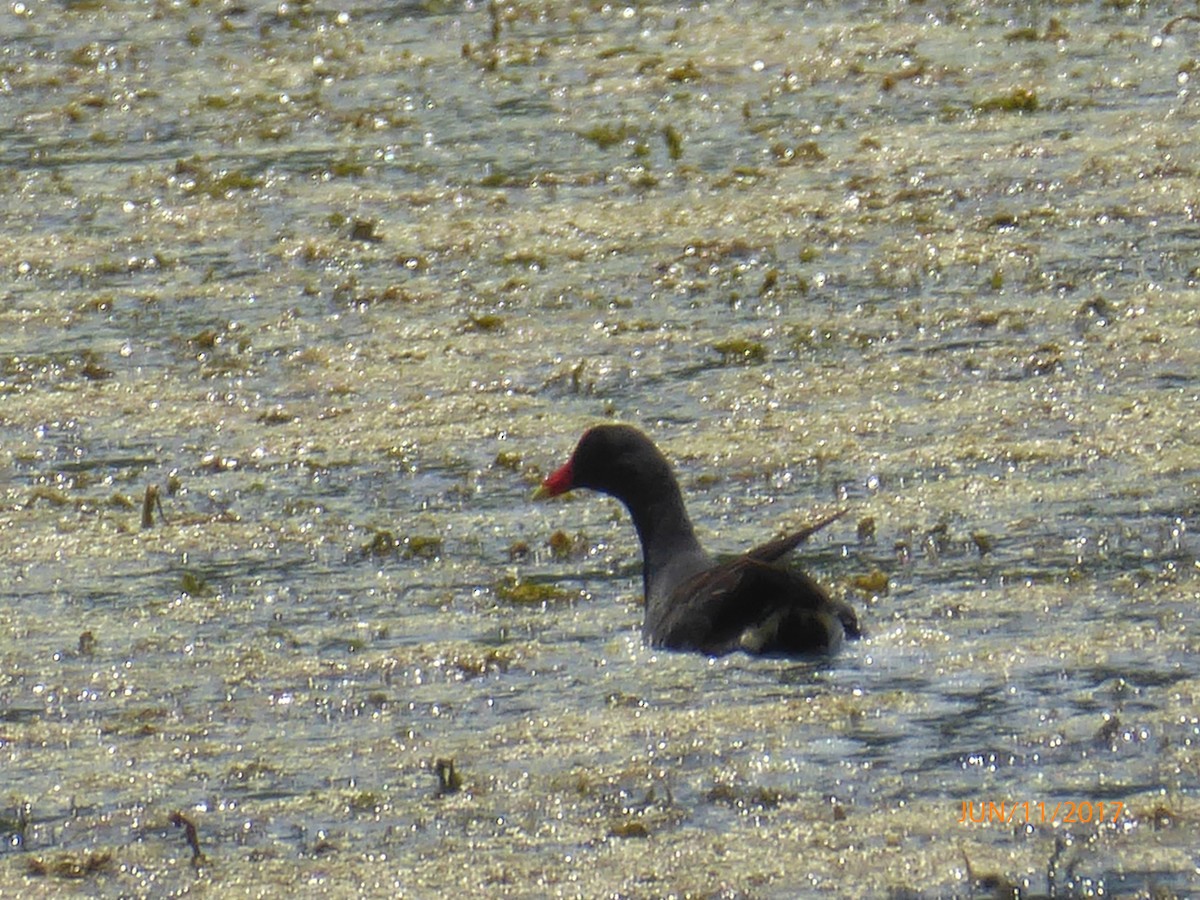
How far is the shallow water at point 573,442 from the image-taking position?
15.1ft

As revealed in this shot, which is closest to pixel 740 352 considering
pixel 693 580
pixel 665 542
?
pixel 665 542

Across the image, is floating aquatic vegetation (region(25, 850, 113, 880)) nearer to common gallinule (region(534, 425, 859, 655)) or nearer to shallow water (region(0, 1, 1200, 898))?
shallow water (region(0, 1, 1200, 898))

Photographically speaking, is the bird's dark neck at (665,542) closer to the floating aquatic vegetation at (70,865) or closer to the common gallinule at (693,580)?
the common gallinule at (693,580)

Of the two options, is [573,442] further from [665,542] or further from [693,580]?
[693,580]

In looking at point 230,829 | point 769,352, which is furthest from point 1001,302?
point 230,829

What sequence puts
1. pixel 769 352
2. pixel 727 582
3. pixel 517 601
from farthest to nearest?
1. pixel 769 352
2. pixel 517 601
3. pixel 727 582

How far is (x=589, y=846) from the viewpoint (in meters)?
4.45

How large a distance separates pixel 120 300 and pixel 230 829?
17.2 ft

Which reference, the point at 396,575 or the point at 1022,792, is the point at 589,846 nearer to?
the point at 1022,792
